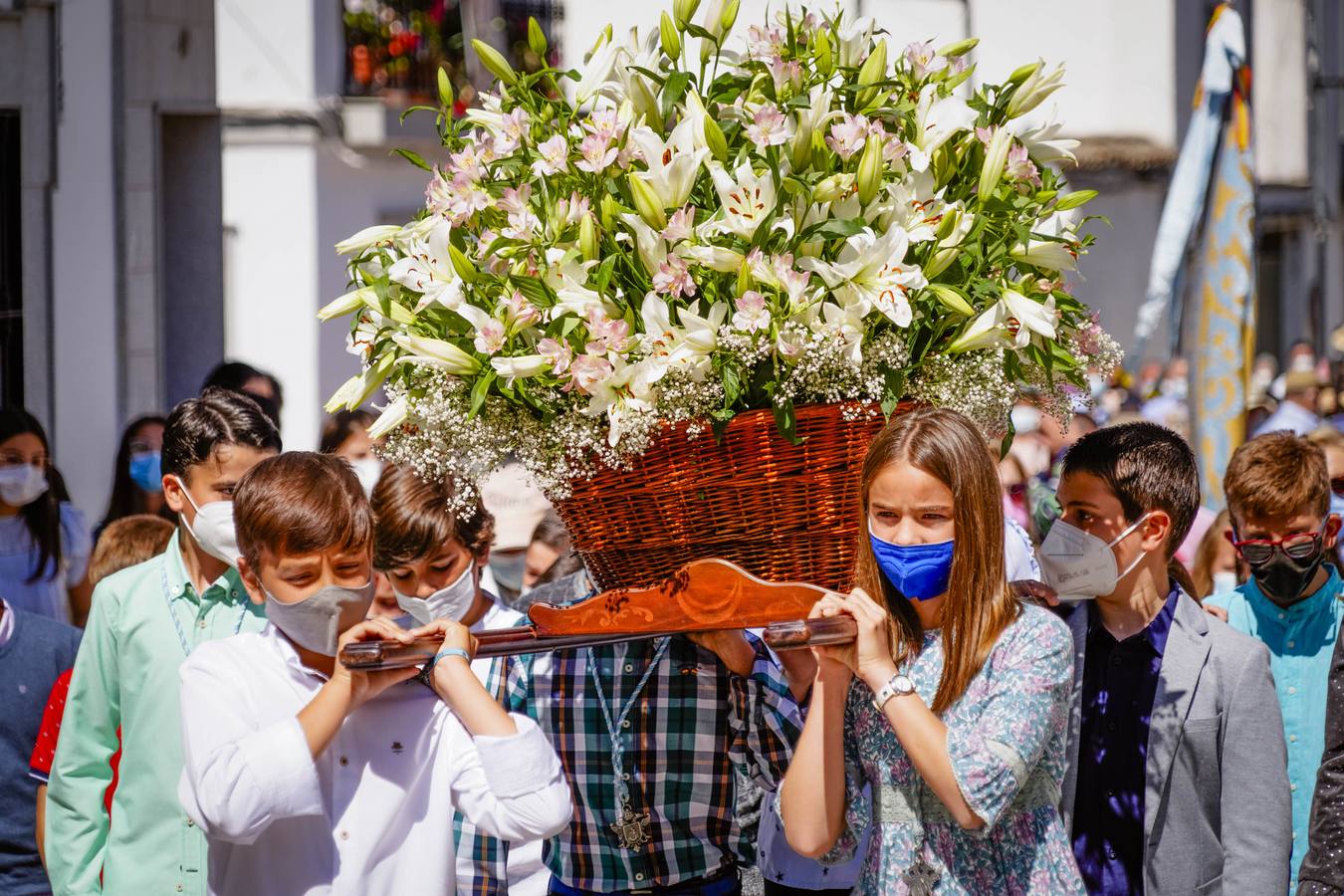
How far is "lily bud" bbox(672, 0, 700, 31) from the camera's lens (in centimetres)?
298

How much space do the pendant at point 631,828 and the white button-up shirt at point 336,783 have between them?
40cm

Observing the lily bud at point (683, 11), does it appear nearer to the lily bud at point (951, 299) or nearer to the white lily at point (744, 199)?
the white lily at point (744, 199)

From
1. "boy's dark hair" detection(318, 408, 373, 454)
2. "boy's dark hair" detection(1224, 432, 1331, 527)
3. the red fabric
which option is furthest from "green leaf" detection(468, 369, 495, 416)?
"boy's dark hair" detection(318, 408, 373, 454)

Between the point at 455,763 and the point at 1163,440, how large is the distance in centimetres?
167

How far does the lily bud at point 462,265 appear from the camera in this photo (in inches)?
113

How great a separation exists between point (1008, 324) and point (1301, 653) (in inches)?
79.5

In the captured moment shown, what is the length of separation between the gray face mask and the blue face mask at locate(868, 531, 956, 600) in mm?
1000

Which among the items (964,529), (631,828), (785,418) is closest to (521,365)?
(785,418)

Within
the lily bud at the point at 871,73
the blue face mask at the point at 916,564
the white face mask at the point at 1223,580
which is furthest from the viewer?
the white face mask at the point at 1223,580

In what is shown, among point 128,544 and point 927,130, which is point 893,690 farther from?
point 128,544

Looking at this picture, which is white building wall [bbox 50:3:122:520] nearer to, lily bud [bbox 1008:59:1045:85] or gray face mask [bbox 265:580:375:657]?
gray face mask [bbox 265:580:375:657]

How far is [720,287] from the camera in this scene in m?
2.81

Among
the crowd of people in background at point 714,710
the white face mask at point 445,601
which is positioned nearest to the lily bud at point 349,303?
the crowd of people in background at point 714,710

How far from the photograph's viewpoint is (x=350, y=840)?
303 cm
